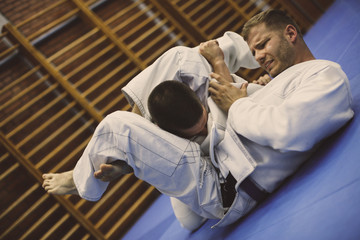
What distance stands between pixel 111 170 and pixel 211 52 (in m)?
0.93

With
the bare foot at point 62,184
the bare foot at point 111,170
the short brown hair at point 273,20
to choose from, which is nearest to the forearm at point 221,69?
the short brown hair at point 273,20

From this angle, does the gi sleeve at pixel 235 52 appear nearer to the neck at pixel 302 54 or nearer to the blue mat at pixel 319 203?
the neck at pixel 302 54

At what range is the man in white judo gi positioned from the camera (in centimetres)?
105

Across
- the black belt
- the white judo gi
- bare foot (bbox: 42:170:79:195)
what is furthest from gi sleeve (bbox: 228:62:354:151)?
bare foot (bbox: 42:170:79:195)

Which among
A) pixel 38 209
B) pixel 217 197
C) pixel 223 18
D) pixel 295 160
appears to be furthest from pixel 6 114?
pixel 223 18

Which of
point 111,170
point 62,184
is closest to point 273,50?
point 111,170

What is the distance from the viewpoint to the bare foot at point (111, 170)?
122cm

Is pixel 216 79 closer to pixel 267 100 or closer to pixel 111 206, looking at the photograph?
pixel 267 100

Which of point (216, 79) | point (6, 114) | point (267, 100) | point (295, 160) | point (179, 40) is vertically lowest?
point (295, 160)

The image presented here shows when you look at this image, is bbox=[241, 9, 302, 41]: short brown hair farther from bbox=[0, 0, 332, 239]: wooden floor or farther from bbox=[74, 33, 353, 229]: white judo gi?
bbox=[0, 0, 332, 239]: wooden floor

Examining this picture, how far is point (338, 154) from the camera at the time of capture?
3.40 feet

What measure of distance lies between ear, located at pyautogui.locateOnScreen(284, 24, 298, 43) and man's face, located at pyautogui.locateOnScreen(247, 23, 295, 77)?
0.02 metres

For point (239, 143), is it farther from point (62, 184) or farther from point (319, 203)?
point (62, 184)

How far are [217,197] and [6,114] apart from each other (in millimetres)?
2758
